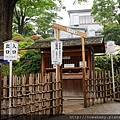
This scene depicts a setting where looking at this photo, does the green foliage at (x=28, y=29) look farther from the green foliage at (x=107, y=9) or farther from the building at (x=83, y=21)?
the green foliage at (x=107, y=9)

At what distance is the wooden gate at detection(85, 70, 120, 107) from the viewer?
8.20m

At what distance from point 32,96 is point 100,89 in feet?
13.8

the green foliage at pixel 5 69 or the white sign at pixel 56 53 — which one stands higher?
Result: the white sign at pixel 56 53

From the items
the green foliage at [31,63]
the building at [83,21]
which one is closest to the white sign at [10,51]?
the green foliage at [31,63]

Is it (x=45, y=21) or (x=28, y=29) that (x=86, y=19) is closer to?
(x=45, y=21)

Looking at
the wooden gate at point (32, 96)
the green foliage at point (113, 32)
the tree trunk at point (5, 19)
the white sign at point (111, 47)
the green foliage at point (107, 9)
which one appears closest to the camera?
the wooden gate at point (32, 96)

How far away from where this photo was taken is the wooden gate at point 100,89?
8.20m

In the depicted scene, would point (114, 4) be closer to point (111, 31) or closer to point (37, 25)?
point (111, 31)

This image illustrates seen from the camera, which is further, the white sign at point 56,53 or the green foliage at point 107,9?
the green foliage at point 107,9

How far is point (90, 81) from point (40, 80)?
317 centimetres

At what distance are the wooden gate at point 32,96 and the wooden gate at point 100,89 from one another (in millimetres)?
1932

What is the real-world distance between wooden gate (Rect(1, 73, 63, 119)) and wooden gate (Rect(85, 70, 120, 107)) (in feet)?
6.34

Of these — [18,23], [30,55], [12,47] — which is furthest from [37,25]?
[12,47]

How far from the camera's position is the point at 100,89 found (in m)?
8.85
